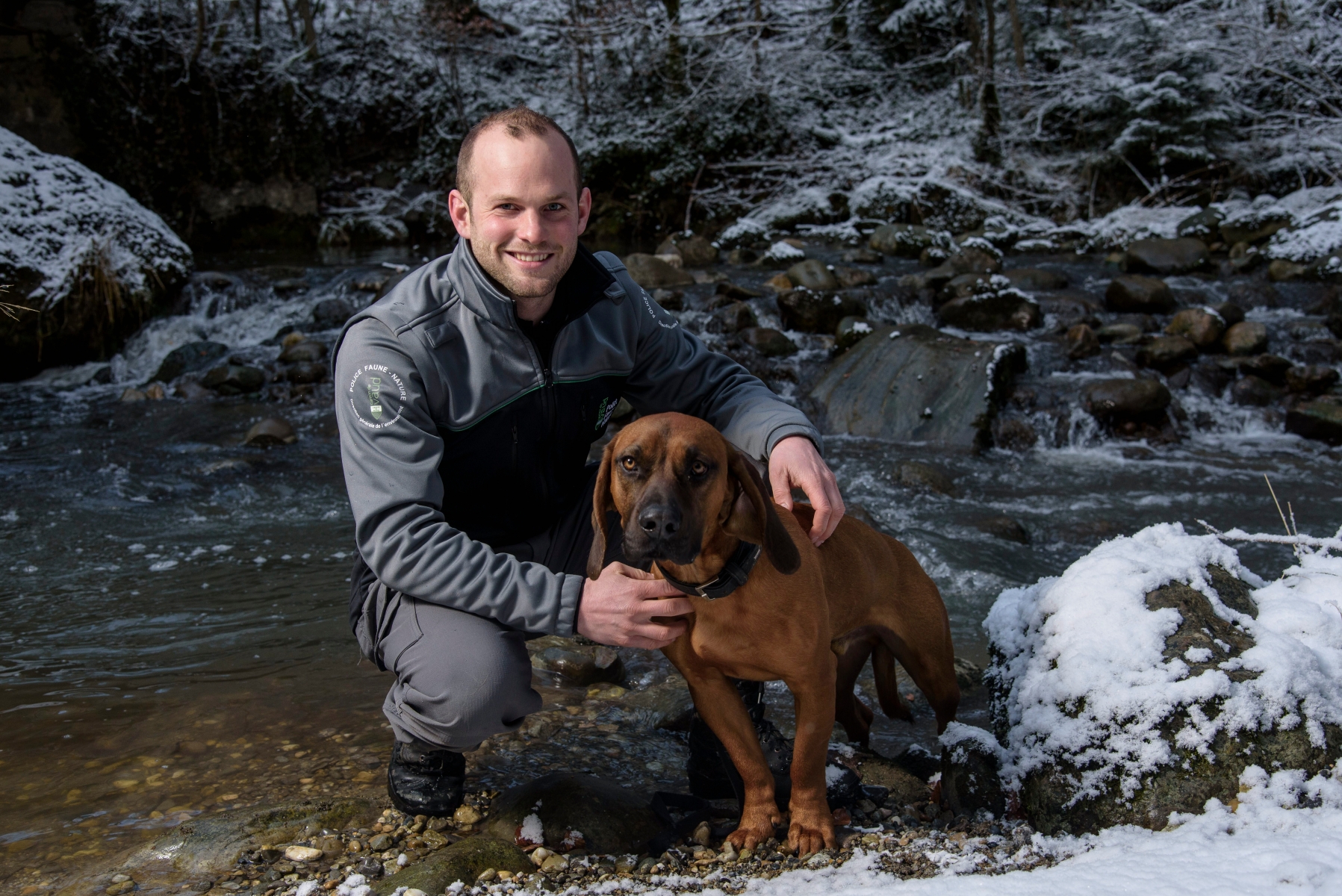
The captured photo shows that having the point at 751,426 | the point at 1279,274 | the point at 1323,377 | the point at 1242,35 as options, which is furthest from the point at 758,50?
the point at 751,426

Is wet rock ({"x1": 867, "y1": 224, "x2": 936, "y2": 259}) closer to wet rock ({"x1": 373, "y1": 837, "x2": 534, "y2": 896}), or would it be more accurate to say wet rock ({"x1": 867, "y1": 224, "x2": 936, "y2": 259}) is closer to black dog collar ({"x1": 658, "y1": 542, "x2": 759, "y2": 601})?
black dog collar ({"x1": 658, "y1": 542, "x2": 759, "y2": 601})

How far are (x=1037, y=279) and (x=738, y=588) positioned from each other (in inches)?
425

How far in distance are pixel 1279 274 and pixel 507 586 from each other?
40.8 ft

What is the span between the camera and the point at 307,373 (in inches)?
419

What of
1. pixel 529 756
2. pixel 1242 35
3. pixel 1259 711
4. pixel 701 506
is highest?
pixel 1242 35

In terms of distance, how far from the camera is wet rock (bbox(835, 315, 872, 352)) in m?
10.6

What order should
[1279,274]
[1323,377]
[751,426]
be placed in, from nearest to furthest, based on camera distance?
[751,426] < [1323,377] < [1279,274]

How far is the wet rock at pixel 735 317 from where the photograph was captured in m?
11.2

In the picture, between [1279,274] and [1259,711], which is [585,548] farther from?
[1279,274]

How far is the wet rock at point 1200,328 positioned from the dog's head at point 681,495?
896 centimetres

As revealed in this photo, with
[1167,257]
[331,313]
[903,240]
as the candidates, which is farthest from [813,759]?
[903,240]

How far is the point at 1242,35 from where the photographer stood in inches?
629

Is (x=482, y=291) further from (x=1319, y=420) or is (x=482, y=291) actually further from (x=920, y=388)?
(x=1319, y=420)

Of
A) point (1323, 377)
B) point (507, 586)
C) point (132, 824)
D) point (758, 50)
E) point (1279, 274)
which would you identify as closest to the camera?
point (507, 586)
